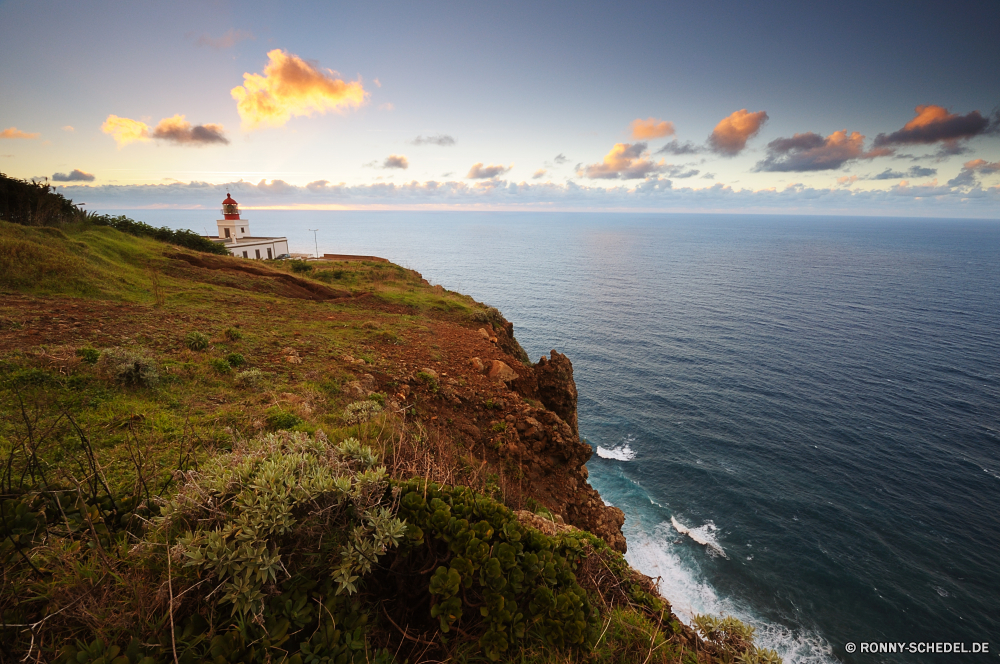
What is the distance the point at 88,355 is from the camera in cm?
862

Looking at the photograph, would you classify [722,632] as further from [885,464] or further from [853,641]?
[885,464]

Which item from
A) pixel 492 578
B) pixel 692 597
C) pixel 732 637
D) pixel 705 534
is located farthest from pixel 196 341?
pixel 705 534

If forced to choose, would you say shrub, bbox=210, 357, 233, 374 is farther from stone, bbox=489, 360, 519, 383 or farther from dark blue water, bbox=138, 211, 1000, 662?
dark blue water, bbox=138, 211, 1000, 662

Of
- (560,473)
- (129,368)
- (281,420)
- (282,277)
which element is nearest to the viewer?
(281,420)

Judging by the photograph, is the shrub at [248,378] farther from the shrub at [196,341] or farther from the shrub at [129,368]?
the shrub at [196,341]

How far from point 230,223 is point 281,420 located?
2194 inches

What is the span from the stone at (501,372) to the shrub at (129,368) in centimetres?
998

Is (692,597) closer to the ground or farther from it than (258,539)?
closer to the ground

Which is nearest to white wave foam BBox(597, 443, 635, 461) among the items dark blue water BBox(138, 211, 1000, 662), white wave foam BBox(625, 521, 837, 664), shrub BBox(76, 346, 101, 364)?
dark blue water BBox(138, 211, 1000, 662)

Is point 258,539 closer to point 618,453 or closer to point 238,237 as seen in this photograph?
point 618,453

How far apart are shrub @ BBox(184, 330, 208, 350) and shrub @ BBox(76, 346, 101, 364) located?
2333 millimetres

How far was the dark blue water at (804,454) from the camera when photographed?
18.5 metres

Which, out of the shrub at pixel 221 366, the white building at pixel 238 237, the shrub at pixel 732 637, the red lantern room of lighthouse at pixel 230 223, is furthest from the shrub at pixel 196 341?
the red lantern room of lighthouse at pixel 230 223

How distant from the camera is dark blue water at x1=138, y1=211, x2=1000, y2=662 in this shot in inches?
727
